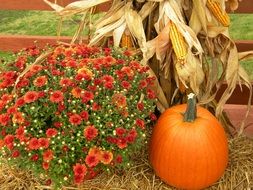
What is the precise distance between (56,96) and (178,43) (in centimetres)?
67

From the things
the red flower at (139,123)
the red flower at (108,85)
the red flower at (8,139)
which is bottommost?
the red flower at (139,123)

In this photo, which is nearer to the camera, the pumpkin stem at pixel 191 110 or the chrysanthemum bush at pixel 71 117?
the chrysanthemum bush at pixel 71 117

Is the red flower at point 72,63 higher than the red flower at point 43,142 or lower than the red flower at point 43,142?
higher

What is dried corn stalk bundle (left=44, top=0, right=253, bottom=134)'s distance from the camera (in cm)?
245

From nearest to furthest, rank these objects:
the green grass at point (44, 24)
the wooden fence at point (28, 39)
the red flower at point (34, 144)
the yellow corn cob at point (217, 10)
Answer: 1. the red flower at point (34, 144)
2. the yellow corn cob at point (217, 10)
3. the wooden fence at point (28, 39)
4. the green grass at point (44, 24)

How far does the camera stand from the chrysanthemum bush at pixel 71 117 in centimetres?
203

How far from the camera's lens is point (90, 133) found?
2004 millimetres

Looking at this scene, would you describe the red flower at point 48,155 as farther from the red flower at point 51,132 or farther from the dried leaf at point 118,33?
the dried leaf at point 118,33

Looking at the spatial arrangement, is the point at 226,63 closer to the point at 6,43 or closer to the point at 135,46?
the point at 135,46

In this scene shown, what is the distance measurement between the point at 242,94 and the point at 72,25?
252 cm

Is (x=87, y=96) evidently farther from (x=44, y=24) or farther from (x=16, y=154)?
(x=44, y=24)

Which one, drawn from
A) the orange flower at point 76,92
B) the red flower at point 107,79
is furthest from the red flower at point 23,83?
the red flower at point 107,79

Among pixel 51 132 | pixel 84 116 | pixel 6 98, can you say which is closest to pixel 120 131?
pixel 84 116

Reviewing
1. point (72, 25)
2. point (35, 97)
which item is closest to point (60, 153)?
point (35, 97)
